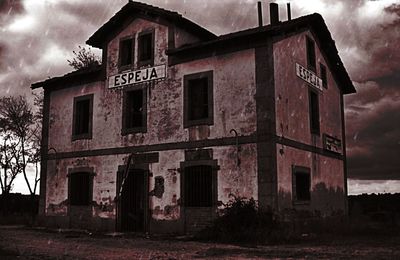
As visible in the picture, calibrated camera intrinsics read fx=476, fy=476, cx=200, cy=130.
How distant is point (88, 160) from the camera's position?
739 inches

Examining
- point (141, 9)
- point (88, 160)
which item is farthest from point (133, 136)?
point (141, 9)

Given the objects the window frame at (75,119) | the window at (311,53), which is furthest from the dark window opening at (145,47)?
the window at (311,53)

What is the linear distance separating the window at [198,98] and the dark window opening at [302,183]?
3.52 m

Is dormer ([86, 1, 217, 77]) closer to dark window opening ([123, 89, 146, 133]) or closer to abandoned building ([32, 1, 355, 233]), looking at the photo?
abandoned building ([32, 1, 355, 233])

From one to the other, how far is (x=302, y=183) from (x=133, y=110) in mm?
6827

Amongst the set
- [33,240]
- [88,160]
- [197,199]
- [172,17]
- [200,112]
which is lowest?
[33,240]

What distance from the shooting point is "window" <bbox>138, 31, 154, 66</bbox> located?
17.9 metres

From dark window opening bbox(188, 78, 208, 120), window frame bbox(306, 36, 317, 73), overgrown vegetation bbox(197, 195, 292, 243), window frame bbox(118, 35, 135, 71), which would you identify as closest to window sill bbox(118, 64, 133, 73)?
window frame bbox(118, 35, 135, 71)

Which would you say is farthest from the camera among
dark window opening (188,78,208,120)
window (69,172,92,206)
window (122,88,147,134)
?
window (69,172,92,206)

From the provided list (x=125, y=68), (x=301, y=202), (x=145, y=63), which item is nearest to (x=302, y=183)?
(x=301, y=202)

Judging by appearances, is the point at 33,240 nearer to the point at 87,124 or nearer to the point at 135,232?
the point at 135,232

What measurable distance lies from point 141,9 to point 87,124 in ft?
17.0

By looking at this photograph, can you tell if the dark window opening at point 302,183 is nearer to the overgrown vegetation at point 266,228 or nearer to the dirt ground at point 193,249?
the overgrown vegetation at point 266,228

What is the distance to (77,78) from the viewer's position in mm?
19875
